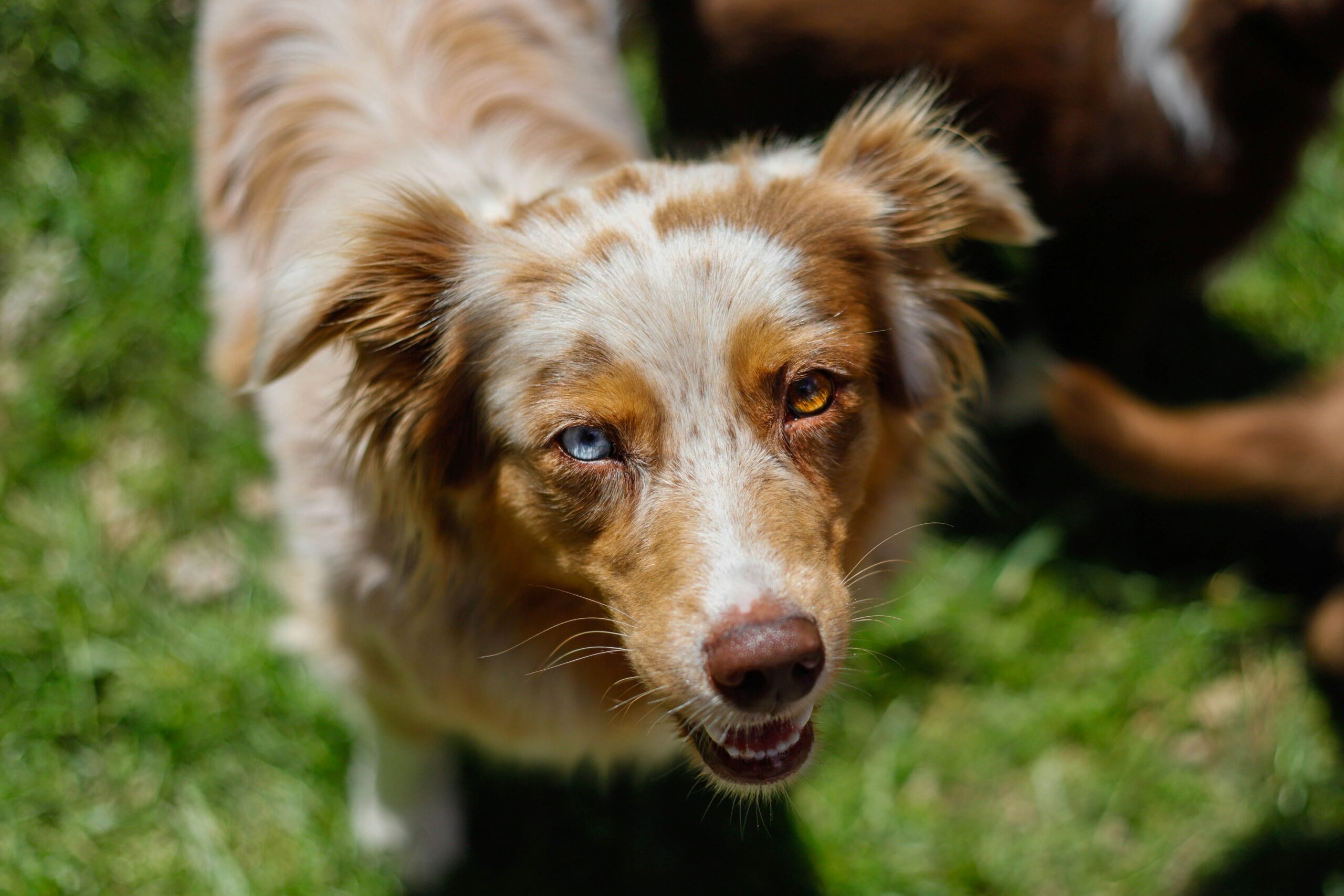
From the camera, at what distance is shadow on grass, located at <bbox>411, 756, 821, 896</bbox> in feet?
10.7

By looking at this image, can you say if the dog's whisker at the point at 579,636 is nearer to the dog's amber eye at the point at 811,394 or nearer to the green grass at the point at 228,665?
the dog's amber eye at the point at 811,394

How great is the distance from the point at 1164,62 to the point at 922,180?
1.47 meters

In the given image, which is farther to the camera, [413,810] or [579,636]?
[413,810]

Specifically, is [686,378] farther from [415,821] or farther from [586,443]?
[415,821]

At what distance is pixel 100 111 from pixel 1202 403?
4.46 meters

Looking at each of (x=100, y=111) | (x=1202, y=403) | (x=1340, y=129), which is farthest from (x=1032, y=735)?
(x=100, y=111)

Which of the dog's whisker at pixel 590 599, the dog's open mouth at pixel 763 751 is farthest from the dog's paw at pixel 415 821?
the dog's open mouth at pixel 763 751

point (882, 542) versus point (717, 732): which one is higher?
point (882, 542)

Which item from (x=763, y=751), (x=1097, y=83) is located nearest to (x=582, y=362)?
(x=763, y=751)

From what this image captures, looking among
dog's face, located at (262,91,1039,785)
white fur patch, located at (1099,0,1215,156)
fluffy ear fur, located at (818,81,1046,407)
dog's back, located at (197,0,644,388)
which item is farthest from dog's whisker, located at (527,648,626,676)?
white fur patch, located at (1099,0,1215,156)

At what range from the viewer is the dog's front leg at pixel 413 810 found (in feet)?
9.98

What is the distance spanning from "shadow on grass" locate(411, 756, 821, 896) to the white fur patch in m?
2.44

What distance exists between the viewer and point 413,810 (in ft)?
10.2

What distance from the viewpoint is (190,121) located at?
4.16 metres
